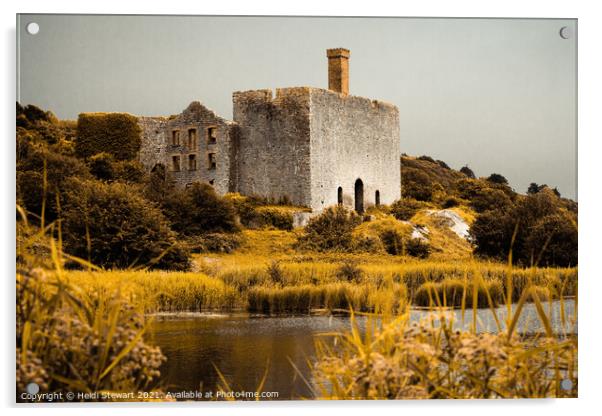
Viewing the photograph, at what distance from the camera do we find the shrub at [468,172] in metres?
11.5

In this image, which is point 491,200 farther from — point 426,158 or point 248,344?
point 248,344

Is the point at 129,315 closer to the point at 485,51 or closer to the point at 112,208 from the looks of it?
the point at 485,51

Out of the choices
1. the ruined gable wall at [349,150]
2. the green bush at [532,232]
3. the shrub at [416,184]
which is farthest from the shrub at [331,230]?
the ruined gable wall at [349,150]

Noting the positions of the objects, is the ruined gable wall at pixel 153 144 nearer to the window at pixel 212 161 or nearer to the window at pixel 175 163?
the window at pixel 175 163

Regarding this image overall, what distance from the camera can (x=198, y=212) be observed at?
46.9 feet

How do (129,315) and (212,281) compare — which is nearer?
(129,315)

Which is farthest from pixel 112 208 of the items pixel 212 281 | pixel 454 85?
pixel 454 85

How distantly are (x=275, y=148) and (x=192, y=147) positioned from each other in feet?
11.6

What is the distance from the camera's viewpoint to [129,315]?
7492 millimetres

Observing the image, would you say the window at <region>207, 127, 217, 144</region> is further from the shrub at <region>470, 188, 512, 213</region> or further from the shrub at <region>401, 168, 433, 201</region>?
the shrub at <region>470, 188, 512, 213</region>

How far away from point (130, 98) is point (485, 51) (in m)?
3.97

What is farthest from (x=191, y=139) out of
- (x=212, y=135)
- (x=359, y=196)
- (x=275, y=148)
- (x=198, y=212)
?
(x=198, y=212)

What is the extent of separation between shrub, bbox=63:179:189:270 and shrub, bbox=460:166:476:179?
3571 mm

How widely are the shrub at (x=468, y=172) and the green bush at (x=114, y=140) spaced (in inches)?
293
